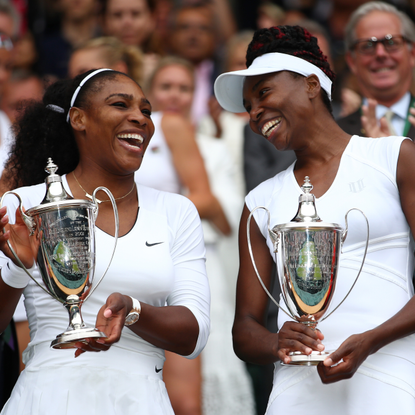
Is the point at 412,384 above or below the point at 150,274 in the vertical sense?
below

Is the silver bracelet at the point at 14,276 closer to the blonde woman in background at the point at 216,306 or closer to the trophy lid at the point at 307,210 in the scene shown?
the trophy lid at the point at 307,210

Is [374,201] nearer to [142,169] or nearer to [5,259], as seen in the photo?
[5,259]

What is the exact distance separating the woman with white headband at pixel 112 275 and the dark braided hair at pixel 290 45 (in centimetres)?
48

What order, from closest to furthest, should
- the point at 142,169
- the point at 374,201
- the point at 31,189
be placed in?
the point at 374,201 < the point at 31,189 < the point at 142,169

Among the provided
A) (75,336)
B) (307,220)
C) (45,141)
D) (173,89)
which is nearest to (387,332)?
(307,220)

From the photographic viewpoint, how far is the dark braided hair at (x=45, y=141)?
2.99m

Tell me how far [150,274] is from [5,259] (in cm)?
49

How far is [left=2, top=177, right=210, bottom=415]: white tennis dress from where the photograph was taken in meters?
2.41

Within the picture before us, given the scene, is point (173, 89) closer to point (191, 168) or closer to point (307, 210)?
point (191, 168)

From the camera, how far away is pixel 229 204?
4.34 metres

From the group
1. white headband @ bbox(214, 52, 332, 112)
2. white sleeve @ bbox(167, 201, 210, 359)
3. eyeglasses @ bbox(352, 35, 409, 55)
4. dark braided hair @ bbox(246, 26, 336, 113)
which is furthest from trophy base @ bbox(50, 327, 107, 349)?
eyeglasses @ bbox(352, 35, 409, 55)

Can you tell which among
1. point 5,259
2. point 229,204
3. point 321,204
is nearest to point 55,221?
point 5,259

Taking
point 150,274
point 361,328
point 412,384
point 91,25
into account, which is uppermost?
point 91,25

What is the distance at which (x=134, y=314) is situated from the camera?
2.30 meters
